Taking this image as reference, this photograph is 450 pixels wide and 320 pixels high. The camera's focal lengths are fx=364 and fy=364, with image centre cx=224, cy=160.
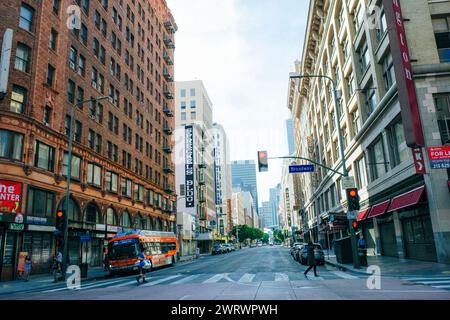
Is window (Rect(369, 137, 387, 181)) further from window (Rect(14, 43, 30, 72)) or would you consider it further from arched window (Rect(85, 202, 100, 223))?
window (Rect(14, 43, 30, 72))

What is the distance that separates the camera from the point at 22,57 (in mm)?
26375

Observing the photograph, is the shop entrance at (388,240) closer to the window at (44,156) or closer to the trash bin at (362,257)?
the trash bin at (362,257)

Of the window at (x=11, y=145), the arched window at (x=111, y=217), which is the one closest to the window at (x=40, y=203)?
the window at (x=11, y=145)

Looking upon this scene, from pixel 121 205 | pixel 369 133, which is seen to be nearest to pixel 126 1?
pixel 121 205

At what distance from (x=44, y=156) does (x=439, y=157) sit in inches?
1039

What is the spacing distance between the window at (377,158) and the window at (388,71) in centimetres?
418

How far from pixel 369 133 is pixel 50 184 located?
25595 mm

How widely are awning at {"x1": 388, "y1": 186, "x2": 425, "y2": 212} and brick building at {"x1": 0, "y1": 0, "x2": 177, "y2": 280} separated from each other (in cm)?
2140

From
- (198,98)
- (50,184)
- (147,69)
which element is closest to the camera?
(50,184)

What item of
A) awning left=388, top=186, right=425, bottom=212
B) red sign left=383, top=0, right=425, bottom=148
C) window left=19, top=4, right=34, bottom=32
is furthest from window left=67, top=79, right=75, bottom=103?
awning left=388, top=186, right=425, bottom=212

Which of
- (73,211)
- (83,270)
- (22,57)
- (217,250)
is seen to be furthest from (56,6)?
(217,250)

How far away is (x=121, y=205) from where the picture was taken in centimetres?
4231

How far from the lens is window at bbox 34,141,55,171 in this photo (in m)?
27.0
